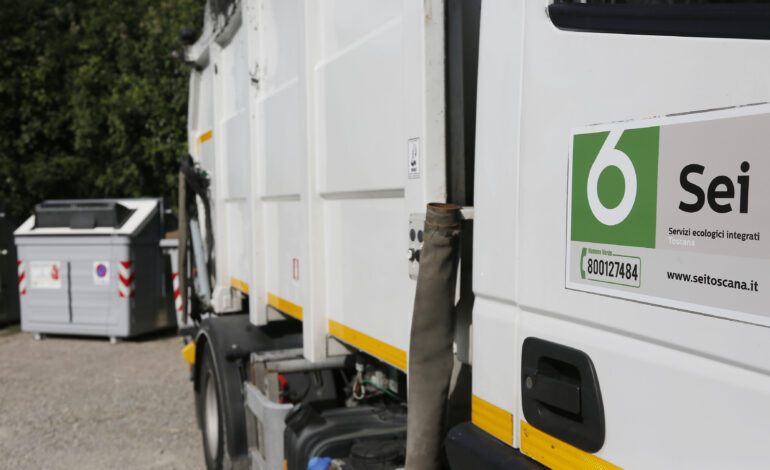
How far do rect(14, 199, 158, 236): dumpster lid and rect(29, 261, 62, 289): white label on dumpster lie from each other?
15.6 inches

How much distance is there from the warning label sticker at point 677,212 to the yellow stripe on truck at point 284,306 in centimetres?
188

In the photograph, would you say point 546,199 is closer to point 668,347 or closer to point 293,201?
point 668,347

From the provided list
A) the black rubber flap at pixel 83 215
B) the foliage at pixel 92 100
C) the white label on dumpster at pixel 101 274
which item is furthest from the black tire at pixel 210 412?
the foliage at pixel 92 100

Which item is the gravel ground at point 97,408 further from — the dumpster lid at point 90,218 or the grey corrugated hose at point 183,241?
the dumpster lid at point 90,218

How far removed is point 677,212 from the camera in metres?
1.26

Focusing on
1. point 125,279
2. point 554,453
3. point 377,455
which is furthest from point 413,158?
point 125,279

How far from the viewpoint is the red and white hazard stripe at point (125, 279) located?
9227 millimetres

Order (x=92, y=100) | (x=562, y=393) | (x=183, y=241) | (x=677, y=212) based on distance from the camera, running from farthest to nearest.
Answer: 1. (x=92, y=100)
2. (x=183, y=241)
3. (x=562, y=393)
4. (x=677, y=212)

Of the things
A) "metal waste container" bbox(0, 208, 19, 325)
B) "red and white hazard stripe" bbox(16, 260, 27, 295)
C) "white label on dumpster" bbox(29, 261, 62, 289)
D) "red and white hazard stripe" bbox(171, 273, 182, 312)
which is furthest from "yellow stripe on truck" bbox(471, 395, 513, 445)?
"metal waste container" bbox(0, 208, 19, 325)

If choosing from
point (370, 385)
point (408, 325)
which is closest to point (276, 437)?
point (370, 385)

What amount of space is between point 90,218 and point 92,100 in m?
4.32

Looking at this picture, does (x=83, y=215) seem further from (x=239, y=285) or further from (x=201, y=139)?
(x=239, y=285)

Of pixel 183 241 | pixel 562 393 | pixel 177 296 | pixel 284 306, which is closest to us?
pixel 562 393

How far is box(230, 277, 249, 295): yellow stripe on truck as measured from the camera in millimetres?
4147
